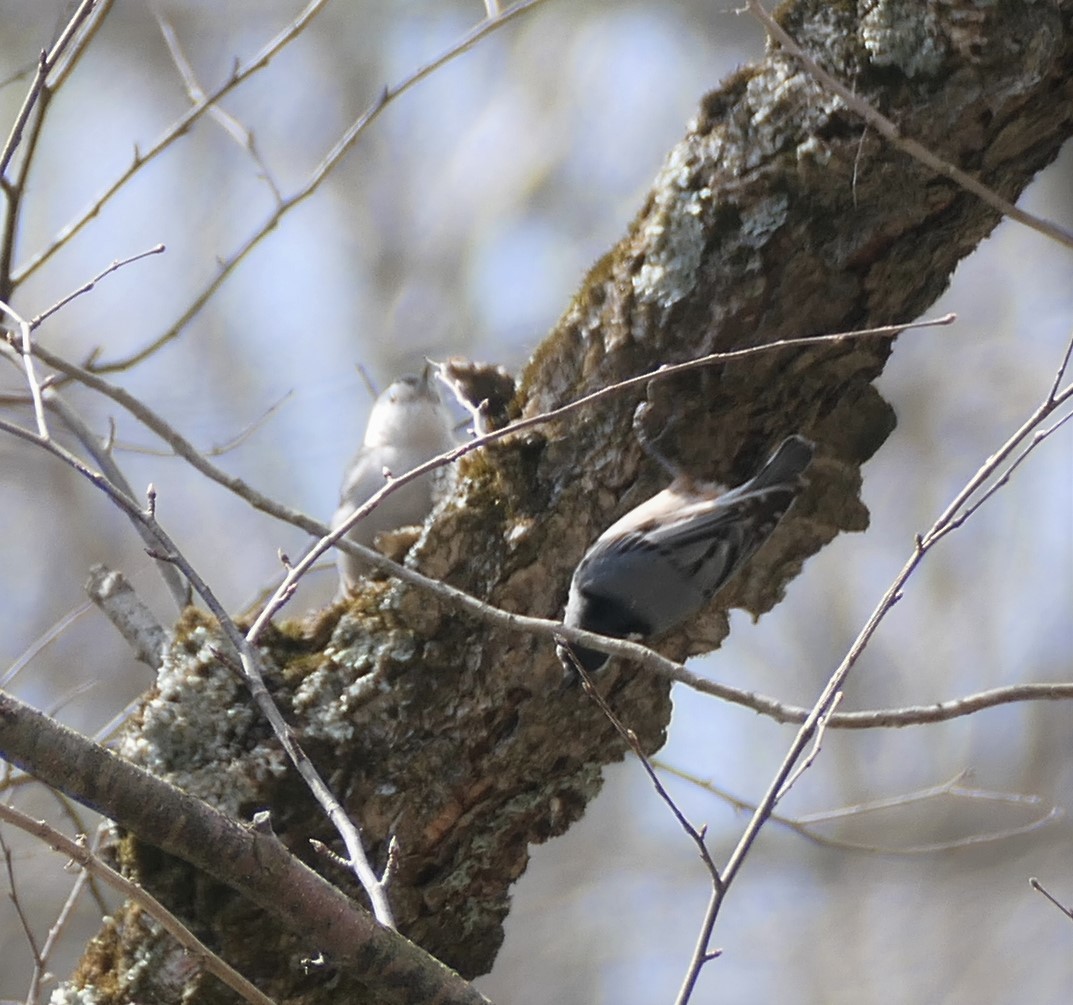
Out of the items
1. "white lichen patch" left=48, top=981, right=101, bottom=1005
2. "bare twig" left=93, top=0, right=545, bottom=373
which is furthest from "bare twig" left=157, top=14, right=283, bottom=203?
"white lichen patch" left=48, top=981, right=101, bottom=1005

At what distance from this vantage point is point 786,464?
72.2 inches

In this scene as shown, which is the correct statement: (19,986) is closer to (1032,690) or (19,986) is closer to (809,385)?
(809,385)

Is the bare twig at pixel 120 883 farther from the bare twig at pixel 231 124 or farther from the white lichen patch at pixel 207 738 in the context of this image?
the bare twig at pixel 231 124

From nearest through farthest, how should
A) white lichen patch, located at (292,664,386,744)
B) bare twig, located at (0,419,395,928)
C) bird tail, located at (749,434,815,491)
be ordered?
bare twig, located at (0,419,395,928) < white lichen patch, located at (292,664,386,744) < bird tail, located at (749,434,815,491)

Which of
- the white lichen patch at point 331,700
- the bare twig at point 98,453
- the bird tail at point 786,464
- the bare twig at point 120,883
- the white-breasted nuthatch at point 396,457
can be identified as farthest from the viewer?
the white-breasted nuthatch at point 396,457

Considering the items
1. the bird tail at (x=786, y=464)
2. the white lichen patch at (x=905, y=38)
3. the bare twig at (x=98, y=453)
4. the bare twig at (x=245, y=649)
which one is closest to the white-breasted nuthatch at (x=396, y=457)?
the bare twig at (x=98, y=453)

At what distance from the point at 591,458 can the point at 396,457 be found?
2.84 feet

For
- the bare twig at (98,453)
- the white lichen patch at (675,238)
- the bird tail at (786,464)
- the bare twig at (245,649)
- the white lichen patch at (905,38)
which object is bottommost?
the bare twig at (245,649)

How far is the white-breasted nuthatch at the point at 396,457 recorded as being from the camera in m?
2.41

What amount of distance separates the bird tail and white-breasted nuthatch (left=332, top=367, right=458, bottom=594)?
77 centimetres

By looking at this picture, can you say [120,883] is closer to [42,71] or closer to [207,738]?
A: [207,738]

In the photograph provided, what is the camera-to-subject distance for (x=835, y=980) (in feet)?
16.1

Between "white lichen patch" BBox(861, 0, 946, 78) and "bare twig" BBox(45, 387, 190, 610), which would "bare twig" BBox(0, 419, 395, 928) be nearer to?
"bare twig" BBox(45, 387, 190, 610)

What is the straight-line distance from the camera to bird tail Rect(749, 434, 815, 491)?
182 centimetres
